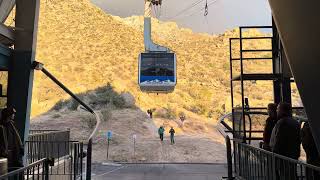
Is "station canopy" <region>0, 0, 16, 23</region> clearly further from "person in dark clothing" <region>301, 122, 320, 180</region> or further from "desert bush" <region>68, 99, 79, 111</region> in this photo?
"desert bush" <region>68, 99, 79, 111</region>

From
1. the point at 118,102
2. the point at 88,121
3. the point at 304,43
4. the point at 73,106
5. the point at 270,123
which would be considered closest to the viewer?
the point at 304,43

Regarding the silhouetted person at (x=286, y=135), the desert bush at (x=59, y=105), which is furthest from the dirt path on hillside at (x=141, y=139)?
the silhouetted person at (x=286, y=135)

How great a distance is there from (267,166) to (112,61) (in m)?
69.5

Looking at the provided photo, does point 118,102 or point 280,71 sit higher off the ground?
point 118,102

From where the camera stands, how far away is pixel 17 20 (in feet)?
40.0

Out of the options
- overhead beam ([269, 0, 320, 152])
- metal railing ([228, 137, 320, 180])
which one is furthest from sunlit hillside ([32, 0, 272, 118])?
overhead beam ([269, 0, 320, 152])

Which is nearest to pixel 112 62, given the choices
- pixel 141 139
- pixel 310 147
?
pixel 141 139

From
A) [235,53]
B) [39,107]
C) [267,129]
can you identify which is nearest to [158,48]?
[267,129]

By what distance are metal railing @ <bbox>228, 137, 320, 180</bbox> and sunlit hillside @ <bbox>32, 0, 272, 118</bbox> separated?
47.3 metres

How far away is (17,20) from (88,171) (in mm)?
5148

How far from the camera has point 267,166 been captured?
7113mm

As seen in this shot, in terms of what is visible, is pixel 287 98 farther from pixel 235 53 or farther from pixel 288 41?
pixel 235 53

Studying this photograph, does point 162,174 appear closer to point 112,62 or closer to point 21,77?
point 21,77

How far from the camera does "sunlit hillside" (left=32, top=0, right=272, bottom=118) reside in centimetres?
6438
